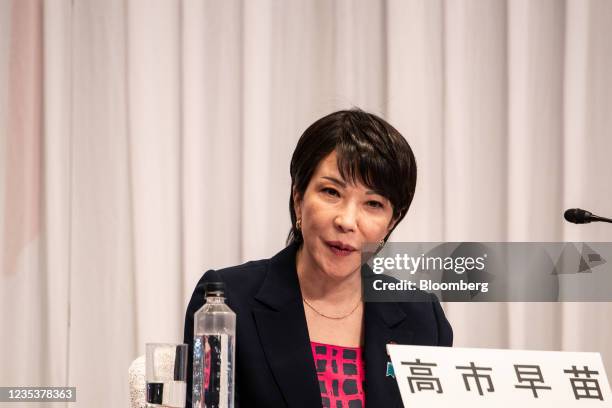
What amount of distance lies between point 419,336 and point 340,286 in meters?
0.24

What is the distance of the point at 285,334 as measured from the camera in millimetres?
1888

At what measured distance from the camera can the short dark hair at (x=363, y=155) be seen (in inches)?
72.7

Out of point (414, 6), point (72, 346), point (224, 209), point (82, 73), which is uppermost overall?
point (414, 6)

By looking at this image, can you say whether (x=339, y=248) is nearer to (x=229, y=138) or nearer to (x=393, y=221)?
(x=393, y=221)

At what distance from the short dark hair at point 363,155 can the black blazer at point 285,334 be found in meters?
0.24

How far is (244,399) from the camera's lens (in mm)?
1837

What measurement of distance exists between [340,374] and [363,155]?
0.52 m

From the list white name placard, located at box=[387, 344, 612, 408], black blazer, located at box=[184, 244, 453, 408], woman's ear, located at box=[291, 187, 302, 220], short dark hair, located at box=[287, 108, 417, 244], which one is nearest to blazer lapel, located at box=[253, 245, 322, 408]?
black blazer, located at box=[184, 244, 453, 408]

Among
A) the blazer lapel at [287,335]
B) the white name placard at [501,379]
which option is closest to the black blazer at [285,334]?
the blazer lapel at [287,335]

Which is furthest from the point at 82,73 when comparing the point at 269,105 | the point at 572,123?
the point at 572,123

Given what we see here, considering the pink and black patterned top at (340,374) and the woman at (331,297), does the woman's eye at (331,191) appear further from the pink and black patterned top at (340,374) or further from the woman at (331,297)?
the pink and black patterned top at (340,374)

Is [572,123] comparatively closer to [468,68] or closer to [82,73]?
[468,68]

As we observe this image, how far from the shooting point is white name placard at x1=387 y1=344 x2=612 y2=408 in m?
1.18
